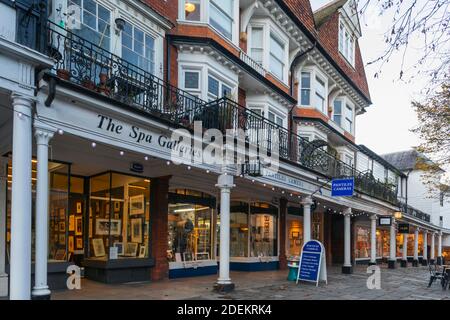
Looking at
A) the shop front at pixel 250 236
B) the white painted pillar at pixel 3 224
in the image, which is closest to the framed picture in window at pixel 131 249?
the white painted pillar at pixel 3 224

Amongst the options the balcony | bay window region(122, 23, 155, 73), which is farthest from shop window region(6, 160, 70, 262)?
bay window region(122, 23, 155, 73)

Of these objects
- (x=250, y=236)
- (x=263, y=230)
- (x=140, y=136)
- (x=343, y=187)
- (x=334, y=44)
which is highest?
(x=334, y=44)

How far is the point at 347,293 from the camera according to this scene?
44.0ft

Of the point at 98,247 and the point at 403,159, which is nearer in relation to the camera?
the point at 98,247

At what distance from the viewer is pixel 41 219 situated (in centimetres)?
756

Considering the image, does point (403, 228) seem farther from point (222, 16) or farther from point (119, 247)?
point (119, 247)

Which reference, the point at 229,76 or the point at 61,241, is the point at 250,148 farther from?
the point at 61,241

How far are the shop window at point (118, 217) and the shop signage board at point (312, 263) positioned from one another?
16.6ft

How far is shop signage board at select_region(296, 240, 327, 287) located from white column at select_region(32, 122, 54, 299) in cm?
916

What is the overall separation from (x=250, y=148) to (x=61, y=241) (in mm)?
5590

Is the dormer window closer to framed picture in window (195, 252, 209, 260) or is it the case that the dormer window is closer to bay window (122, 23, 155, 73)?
framed picture in window (195, 252, 209, 260)

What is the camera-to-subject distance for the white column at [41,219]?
753 cm

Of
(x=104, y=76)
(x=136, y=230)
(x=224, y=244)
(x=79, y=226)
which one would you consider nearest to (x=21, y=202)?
(x=104, y=76)

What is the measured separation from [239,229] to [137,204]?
667cm
